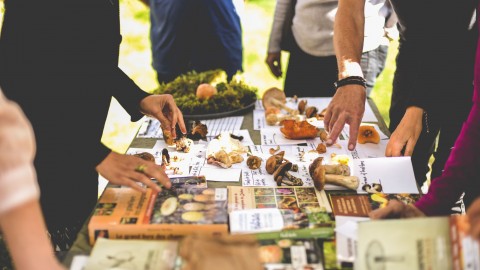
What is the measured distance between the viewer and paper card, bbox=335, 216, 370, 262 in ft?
3.67

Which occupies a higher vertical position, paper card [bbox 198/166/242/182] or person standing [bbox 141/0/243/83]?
person standing [bbox 141/0/243/83]

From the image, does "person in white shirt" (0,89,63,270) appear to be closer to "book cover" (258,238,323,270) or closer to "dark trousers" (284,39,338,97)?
"book cover" (258,238,323,270)

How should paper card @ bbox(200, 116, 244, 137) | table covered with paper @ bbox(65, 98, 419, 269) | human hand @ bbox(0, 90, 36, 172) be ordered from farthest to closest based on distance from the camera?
1. paper card @ bbox(200, 116, 244, 137)
2. table covered with paper @ bbox(65, 98, 419, 269)
3. human hand @ bbox(0, 90, 36, 172)

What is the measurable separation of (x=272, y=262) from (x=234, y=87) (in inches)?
54.7

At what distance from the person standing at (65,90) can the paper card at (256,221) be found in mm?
223

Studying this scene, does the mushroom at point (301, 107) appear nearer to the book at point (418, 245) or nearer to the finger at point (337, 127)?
the finger at point (337, 127)

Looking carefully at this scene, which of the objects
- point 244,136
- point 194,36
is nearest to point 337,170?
point 244,136

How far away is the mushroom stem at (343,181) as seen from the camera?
4.83 ft

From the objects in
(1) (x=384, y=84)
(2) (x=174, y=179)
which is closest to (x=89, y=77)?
(2) (x=174, y=179)

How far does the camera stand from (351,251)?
1130 millimetres

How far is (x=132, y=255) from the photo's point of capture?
3.52 feet

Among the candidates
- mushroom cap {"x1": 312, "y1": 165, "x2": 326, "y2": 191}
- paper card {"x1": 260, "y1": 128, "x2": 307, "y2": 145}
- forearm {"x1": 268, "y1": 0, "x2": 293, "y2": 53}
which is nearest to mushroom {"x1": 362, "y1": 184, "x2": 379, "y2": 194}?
mushroom cap {"x1": 312, "y1": 165, "x2": 326, "y2": 191}

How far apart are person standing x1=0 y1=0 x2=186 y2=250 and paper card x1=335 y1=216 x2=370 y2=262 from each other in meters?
0.47

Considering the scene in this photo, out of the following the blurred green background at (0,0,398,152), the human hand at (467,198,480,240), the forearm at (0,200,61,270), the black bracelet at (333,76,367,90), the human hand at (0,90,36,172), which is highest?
the human hand at (0,90,36,172)
